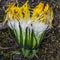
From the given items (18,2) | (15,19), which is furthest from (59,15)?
(15,19)

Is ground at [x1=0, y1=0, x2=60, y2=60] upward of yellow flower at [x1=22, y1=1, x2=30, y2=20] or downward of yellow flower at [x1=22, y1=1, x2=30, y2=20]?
downward

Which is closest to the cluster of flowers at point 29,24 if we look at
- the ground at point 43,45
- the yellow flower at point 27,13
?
the yellow flower at point 27,13

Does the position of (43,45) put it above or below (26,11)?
below

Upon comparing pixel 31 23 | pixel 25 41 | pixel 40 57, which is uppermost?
pixel 31 23

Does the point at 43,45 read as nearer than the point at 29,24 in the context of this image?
No

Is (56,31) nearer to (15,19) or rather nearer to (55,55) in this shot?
(55,55)

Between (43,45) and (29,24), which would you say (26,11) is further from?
(43,45)

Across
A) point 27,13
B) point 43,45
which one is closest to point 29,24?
point 27,13

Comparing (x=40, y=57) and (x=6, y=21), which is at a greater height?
(x=6, y=21)

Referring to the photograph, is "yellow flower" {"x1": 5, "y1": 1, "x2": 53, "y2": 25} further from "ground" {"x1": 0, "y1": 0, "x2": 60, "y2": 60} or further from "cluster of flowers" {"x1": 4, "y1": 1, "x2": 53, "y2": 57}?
"ground" {"x1": 0, "y1": 0, "x2": 60, "y2": 60}

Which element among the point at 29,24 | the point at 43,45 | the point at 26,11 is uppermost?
the point at 26,11

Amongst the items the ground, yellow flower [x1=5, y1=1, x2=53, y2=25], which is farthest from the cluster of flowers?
the ground
